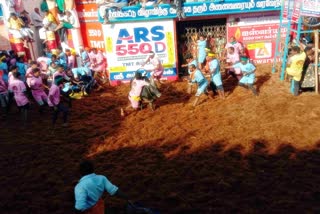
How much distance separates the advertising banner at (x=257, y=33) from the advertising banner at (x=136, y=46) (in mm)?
2826

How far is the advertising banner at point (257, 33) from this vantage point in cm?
Result: 1402

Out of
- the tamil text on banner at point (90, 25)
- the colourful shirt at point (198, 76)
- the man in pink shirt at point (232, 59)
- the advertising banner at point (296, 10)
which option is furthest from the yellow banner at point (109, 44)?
the advertising banner at point (296, 10)

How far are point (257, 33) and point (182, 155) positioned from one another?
8.55 m

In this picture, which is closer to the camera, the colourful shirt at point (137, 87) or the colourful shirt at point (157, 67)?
the colourful shirt at point (137, 87)

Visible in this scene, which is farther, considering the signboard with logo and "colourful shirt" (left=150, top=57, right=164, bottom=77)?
the signboard with logo

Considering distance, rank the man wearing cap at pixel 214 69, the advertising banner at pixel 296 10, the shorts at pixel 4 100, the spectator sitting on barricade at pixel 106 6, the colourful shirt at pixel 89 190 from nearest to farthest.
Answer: the colourful shirt at pixel 89 190 < the man wearing cap at pixel 214 69 < the advertising banner at pixel 296 10 < the shorts at pixel 4 100 < the spectator sitting on barricade at pixel 106 6

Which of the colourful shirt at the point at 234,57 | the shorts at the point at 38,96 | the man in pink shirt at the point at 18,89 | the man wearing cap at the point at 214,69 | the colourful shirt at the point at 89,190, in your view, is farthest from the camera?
the colourful shirt at the point at 234,57

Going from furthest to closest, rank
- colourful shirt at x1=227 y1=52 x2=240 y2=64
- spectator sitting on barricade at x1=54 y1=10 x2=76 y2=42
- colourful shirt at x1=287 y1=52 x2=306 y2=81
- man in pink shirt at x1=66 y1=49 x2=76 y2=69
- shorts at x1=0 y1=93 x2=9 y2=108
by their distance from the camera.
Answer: spectator sitting on barricade at x1=54 y1=10 x2=76 y2=42 → man in pink shirt at x1=66 y1=49 x2=76 y2=69 → colourful shirt at x1=227 y1=52 x2=240 y2=64 → shorts at x1=0 y1=93 x2=9 y2=108 → colourful shirt at x1=287 y1=52 x2=306 y2=81

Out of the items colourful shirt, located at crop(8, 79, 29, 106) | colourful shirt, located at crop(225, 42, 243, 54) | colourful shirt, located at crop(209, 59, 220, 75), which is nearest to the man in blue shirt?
colourful shirt, located at crop(8, 79, 29, 106)

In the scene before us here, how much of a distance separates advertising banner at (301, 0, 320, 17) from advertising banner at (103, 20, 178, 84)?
16.8 ft

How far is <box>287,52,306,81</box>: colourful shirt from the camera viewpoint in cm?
1027

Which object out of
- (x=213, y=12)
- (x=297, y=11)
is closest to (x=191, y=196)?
(x=297, y=11)

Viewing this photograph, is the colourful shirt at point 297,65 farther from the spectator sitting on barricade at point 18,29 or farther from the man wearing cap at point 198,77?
the spectator sitting on barricade at point 18,29

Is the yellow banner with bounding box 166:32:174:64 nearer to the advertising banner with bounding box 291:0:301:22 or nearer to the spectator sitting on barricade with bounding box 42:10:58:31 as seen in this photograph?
the advertising banner with bounding box 291:0:301:22
